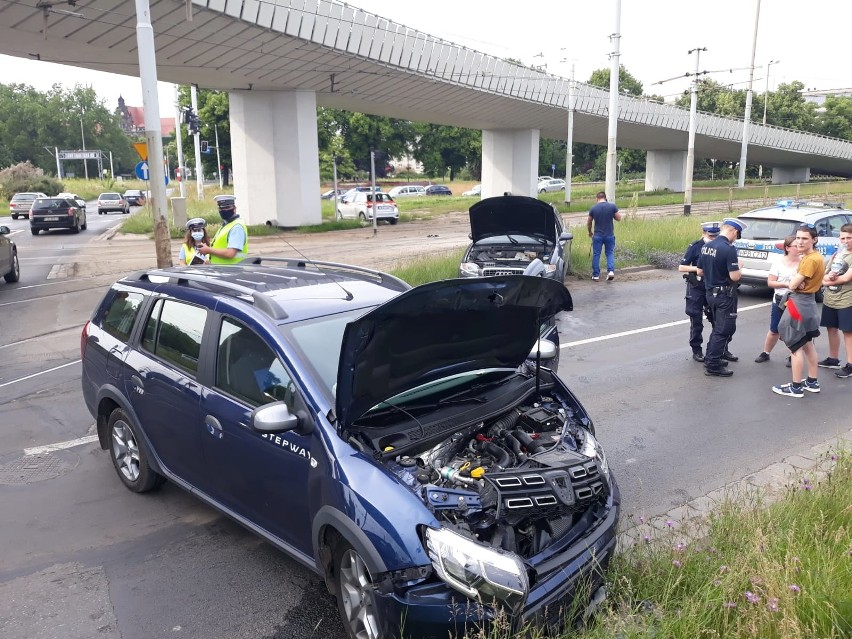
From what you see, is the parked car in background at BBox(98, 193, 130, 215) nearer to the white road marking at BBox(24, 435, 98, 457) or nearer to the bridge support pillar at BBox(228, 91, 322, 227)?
the bridge support pillar at BBox(228, 91, 322, 227)

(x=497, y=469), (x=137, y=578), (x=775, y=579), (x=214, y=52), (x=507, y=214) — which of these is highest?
(x=214, y=52)

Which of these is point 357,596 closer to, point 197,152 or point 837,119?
point 197,152

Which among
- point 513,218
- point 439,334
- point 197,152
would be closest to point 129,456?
point 439,334

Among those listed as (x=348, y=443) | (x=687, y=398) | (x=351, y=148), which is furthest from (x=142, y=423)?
(x=351, y=148)

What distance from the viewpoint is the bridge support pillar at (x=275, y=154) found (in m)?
28.3

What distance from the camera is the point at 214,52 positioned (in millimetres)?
22594

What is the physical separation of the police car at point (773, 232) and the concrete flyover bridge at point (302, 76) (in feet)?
38.9

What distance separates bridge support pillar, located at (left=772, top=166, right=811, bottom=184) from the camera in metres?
68.8

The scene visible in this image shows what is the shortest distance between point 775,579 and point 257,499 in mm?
2626

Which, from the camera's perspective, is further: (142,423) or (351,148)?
(351,148)

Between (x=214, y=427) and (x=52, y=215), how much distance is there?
31522 millimetres

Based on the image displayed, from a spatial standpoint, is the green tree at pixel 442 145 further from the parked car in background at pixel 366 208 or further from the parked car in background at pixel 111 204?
the parked car in background at pixel 366 208

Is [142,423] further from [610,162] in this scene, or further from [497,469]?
[610,162]

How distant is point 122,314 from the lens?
17.7ft
